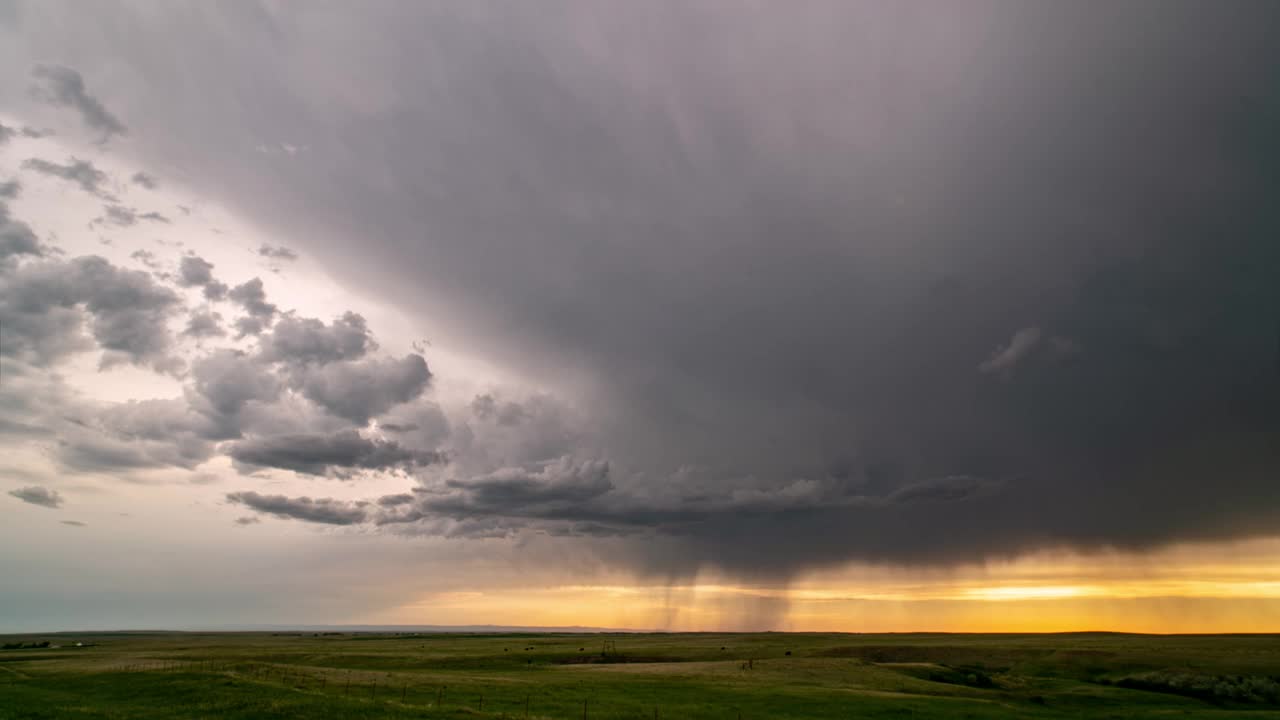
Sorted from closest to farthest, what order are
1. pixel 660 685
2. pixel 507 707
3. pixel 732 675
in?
pixel 507 707, pixel 660 685, pixel 732 675

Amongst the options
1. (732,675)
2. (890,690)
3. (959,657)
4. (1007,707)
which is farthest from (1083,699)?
(959,657)

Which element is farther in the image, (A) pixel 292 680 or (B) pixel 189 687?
(A) pixel 292 680

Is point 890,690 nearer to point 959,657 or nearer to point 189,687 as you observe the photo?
point 959,657

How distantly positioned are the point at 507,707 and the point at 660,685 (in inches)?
969

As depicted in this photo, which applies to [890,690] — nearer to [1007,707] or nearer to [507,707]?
[1007,707]

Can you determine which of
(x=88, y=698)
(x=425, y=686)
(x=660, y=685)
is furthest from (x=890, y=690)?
(x=88, y=698)

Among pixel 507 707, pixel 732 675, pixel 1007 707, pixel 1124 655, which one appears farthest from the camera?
pixel 1124 655

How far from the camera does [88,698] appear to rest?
67.1 m

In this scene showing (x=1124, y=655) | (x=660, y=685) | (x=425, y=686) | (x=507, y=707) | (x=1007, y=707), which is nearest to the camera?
(x=507, y=707)

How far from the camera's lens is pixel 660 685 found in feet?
280

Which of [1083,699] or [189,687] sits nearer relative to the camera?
[189,687]

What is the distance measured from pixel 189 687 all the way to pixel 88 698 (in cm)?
871

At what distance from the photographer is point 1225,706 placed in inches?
3302

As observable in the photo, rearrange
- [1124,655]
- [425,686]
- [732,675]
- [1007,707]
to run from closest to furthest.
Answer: [1007,707] < [425,686] < [732,675] < [1124,655]
